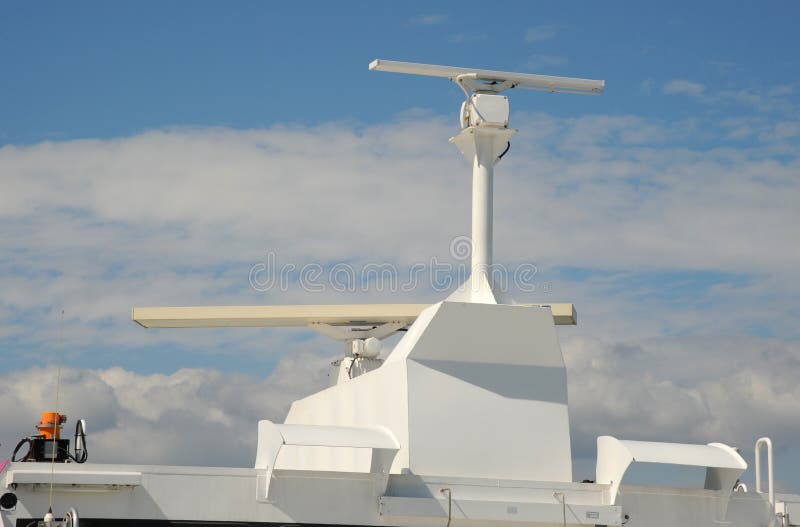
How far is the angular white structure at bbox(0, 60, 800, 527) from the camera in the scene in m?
20.6

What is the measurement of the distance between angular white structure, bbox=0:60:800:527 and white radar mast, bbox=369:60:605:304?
0.10 feet

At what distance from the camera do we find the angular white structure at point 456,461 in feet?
67.7

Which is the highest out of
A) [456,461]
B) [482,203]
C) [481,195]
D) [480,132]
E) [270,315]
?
[480,132]

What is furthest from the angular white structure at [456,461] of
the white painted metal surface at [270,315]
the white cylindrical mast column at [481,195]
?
the white painted metal surface at [270,315]

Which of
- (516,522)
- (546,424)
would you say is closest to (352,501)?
(516,522)

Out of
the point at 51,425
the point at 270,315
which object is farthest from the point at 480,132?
the point at 270,315

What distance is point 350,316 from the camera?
36250 mm

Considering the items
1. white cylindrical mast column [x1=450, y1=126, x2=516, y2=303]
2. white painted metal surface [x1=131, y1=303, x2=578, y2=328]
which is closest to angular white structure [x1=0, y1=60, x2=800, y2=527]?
white cylindrical mast column [x1=450, y1=126, x2=516, y2=303]

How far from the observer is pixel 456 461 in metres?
23.0

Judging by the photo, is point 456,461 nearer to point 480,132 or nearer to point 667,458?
point 667,458

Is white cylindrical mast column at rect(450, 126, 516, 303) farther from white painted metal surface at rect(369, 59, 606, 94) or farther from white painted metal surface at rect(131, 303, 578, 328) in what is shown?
white painted metal surface at rect(131, 303, 578, 328)

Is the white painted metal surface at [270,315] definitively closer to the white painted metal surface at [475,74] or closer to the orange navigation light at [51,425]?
the white painted metal surface at [475,74]

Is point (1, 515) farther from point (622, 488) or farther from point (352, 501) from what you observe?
point (622, 488)

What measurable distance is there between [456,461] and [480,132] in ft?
23.0
